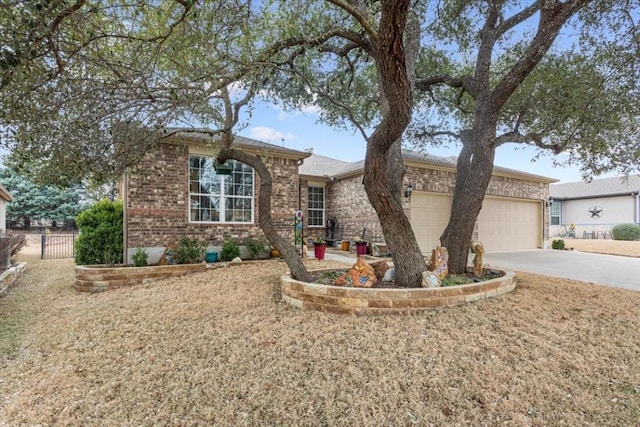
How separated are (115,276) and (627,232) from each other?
85.7ft

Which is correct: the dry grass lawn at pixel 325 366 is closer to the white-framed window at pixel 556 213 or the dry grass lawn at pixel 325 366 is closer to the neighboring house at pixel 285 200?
the neighboring house at pixel 285 200

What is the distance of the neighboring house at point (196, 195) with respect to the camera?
793cm

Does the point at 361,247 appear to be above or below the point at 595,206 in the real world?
below

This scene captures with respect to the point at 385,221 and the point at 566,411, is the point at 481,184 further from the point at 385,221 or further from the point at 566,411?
the point at 566,411

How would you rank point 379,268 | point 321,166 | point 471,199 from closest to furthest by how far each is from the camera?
point 379,268, point 471,199, point 321,166

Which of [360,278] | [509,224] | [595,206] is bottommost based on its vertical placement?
[360,278]

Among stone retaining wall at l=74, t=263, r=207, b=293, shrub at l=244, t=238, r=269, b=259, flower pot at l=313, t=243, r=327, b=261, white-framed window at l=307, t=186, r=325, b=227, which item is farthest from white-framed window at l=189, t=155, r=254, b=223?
white-framed window at l=307, t=186, r=325, b=227

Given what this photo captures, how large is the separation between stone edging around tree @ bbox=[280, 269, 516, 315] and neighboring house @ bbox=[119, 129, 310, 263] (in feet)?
14.0

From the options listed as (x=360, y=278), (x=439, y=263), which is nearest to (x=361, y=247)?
(x=439, y=263)

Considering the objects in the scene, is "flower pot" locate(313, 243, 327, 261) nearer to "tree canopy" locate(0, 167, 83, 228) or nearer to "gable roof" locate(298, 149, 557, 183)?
"gable roof" locate(298, 149, 557, 183)

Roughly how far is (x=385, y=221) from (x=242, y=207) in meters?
5.64

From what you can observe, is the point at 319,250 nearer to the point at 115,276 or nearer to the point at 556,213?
the point at 115,276

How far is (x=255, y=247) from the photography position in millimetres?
8773

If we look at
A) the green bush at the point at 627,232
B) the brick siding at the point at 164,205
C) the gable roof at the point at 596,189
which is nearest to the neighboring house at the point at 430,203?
the brick siding at the point at 164,205
